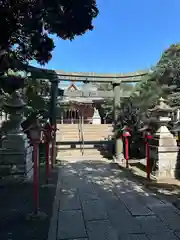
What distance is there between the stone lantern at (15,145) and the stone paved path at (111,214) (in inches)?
50.4

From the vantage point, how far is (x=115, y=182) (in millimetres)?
6727

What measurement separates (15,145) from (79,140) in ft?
30.8

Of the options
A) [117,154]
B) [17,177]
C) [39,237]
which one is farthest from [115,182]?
[117,154]

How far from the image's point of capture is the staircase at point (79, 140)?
508 inches

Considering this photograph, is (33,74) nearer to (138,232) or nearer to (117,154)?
(117,154)

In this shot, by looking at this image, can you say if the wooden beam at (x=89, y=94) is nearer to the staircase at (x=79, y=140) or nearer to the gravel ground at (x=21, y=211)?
the staircase at (x=79, y=140)

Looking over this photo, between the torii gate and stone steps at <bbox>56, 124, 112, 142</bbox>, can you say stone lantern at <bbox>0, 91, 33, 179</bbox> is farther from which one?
stone steps at <bbox>56, 124, 112, 142</bbox>

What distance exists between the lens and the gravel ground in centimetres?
329

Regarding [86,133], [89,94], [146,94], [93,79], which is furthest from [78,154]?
[146,94]

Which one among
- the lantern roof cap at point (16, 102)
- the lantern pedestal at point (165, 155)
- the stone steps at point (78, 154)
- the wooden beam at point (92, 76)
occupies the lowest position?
the stone steps at point (78, 154)

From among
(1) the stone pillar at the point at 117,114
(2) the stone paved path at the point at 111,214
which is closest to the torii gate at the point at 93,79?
(1) the stone pillar at the point at 117,114

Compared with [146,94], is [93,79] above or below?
above

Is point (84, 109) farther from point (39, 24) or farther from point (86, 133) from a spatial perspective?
point (39, 24)

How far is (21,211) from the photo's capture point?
420 centimetres
